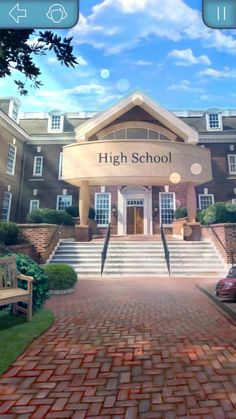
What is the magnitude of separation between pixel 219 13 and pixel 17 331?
547 cm

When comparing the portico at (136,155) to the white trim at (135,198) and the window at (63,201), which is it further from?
the window at (63,201)

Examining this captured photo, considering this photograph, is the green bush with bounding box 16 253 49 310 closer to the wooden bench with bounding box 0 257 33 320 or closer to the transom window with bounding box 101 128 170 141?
the wooden bench with bounding box 0 257 33 320

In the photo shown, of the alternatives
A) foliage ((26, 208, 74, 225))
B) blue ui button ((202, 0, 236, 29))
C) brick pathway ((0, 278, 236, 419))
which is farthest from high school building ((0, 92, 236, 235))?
blue ui button ((202, 0, 236, 29))

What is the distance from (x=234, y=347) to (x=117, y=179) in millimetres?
11561

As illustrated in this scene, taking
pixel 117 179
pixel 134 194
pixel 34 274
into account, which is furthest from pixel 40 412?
pixel 134 194

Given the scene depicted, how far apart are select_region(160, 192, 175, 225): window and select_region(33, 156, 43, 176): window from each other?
11.3 meters

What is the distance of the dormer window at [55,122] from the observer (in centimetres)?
2380

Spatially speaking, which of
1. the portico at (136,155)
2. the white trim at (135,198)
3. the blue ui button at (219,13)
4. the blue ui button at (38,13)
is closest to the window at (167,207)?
the white trim at (135,198)

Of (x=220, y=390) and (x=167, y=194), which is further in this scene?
(x=167, y=194)

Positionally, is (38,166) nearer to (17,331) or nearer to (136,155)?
(136,155)

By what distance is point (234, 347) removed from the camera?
3.93 m

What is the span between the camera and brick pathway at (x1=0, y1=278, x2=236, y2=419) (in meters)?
2.50

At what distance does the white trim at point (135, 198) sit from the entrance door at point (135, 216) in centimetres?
27

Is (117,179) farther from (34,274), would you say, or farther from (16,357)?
(16,357)
